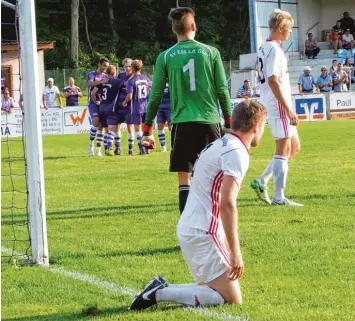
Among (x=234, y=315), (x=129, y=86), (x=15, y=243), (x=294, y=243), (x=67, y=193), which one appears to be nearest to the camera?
(x=234, y=315)

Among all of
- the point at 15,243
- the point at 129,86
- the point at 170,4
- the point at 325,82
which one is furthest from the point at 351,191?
the point at 170,4

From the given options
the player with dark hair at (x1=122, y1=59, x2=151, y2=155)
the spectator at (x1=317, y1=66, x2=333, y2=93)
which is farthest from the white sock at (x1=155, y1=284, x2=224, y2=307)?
the spectator at (x1=317, y1=66, x2=333, y2=93)

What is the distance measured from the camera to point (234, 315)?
5.88 m

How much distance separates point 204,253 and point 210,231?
0.15 metres

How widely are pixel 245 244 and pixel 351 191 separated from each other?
4.03 meters

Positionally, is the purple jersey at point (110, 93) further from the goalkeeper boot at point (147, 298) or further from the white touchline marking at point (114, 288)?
the goalkeeper boot at point (147, 298)

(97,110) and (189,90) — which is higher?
(189,90)

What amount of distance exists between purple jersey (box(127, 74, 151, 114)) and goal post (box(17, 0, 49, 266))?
497 inches

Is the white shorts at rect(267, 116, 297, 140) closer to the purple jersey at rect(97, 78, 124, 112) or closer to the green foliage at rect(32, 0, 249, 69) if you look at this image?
the purple jersey at rect(97, 78, 124, 112)

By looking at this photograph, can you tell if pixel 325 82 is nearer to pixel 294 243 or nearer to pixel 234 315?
pixel 294 243

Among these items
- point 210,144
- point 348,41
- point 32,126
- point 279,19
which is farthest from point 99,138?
point 348,41

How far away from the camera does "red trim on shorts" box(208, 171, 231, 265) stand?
19.9 feet

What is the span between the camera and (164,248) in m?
8.52

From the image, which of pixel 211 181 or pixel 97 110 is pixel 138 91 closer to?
pixel 97 110
